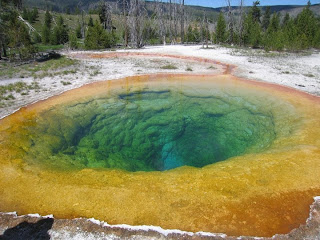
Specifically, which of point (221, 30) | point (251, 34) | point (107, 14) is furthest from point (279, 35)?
point (107, 14)

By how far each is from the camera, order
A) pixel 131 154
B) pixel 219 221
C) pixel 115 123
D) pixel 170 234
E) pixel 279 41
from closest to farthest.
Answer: pixel 170 234 → pixel 219 221 → pixel 131 154 → pixel 115 123 → pixel 279 41

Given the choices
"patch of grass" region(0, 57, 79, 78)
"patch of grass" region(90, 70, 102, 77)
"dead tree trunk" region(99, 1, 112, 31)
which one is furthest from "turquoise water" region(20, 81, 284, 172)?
"dead tree trunk" region(99, 1, 112, 31)

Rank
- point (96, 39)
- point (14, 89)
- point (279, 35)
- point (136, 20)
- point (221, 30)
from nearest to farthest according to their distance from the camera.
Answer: point (14, 89)
point (279, 35)
point (96, 39)
point (136, 20)
point (221, 30)

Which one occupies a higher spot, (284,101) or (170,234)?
(284,101)

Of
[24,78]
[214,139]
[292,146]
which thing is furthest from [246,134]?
[24,78]

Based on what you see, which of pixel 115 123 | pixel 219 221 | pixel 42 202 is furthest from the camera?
pixel 115 123

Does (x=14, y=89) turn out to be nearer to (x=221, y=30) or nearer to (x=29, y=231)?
(x=29, y=231)

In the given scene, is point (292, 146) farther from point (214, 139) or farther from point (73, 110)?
point (73, 110)
